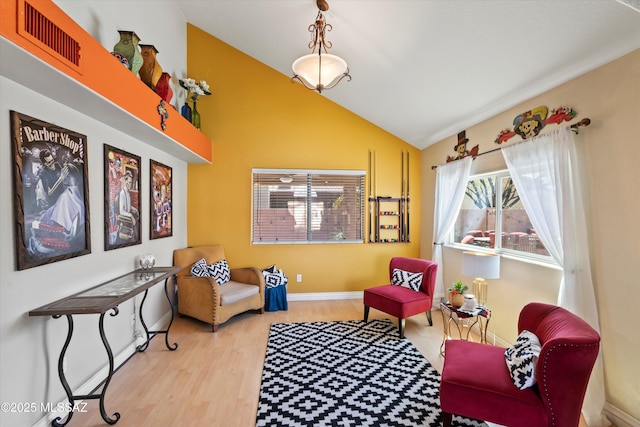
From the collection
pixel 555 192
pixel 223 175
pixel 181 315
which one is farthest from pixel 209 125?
pixel 555 192

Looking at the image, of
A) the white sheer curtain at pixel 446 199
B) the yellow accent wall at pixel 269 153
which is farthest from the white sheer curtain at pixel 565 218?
the yellow accent wall at pixel 269 153

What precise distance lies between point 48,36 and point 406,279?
3.76 meters

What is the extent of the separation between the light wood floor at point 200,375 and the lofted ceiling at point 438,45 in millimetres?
2663

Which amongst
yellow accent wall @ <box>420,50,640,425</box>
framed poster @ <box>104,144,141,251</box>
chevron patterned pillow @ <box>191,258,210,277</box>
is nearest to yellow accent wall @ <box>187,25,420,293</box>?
chevron patterned pillow @ <box>191,258,210,277</box>

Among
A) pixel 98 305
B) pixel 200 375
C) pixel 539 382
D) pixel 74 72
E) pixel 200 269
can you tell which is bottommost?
pixel 200 375

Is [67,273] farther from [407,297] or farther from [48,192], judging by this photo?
[407,297]

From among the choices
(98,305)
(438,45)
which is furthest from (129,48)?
(438,45)

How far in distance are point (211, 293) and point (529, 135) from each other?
372 centimetres

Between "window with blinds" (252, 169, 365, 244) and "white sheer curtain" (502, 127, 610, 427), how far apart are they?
244 centimetres

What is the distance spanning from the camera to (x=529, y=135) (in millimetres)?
2580

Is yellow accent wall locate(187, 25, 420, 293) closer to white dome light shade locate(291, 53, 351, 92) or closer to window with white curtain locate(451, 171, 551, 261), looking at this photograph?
window with white curtain locate(451, 171, 551, 261)

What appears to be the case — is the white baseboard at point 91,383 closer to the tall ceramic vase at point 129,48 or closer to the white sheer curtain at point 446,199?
the tall ceramic vase at point 129,48

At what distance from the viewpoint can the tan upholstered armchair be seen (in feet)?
10.9

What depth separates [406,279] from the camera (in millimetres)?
3600
